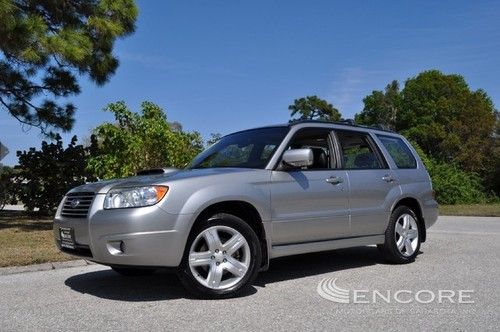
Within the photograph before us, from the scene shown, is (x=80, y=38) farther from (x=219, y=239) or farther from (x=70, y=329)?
(x=70, y=329)

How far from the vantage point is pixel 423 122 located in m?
53.4

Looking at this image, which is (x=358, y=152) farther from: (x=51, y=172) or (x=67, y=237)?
(x=51, y=172)

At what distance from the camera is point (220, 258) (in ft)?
18.0

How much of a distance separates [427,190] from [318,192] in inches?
95.3

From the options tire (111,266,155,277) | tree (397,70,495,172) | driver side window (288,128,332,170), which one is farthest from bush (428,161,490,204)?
tire (111,266,155,277)

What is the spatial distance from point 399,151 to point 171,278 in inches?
141

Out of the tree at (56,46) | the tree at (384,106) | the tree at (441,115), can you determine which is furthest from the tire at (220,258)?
the tree at (384,106)

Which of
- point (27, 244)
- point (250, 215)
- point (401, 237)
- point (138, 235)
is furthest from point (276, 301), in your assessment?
point (27, 244)

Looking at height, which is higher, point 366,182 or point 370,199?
point 366,182

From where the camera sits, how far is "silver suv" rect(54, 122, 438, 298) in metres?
5.21

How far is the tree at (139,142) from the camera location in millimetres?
13430

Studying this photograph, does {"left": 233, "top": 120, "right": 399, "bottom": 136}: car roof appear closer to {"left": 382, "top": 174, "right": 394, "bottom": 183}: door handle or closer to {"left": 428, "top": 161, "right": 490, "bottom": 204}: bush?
{"left": 382, "top": 174, "right": 394, "bottom": 183}: door handle

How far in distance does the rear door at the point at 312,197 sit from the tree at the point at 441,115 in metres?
40.4

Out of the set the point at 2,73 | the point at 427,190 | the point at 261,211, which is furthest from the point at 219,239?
the point at 2,73
